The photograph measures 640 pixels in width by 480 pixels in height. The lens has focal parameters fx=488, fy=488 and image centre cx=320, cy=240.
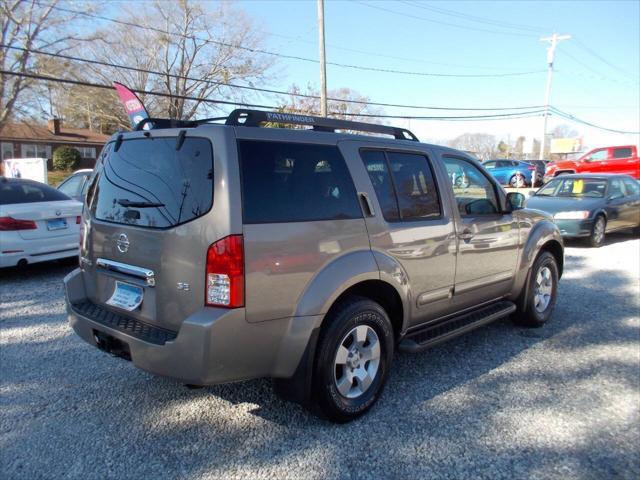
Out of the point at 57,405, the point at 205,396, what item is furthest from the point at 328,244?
the point at 57,405

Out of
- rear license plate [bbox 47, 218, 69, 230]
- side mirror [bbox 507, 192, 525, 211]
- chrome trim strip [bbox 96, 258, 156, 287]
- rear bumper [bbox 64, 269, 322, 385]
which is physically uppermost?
side mirror [bbox 507, 192, 525, 211]

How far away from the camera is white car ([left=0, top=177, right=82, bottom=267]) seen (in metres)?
6.60

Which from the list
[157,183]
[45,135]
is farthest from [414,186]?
[45,135]

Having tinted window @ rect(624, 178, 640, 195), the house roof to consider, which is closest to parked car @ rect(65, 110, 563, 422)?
tinted window @ rect(624, 178, 640, 195)

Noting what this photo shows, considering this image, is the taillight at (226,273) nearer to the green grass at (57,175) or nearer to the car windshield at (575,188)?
the car windshield at (575,188)

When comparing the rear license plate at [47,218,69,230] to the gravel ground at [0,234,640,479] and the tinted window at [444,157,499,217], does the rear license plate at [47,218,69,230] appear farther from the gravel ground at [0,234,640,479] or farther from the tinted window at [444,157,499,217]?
the tinted window at [444,157,499,217]

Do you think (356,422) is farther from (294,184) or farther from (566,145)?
(566,145)

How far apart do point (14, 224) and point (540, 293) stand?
6.70 meters

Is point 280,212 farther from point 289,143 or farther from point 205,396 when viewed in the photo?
point 205,396

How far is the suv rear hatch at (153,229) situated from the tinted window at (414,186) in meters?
1.56

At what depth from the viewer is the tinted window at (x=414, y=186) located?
3730 mm

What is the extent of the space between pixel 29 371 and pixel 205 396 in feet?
5.21

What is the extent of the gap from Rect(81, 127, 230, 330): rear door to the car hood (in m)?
9.48

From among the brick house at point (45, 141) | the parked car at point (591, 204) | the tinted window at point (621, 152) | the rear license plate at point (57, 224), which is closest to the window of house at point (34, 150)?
the brick house at point (45, 141)
